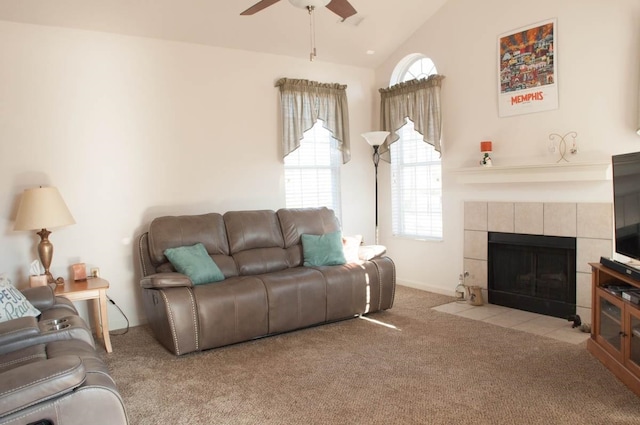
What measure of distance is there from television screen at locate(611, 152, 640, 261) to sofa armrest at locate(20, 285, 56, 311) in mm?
3760

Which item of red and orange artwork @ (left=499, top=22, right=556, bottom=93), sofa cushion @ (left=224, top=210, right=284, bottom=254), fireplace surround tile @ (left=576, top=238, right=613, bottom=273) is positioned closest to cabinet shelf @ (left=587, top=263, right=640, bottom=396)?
fireplace surround tile @ (left=576, top=238, right=613, bottom=273)

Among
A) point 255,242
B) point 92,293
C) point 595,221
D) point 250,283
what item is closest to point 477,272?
point 595,221

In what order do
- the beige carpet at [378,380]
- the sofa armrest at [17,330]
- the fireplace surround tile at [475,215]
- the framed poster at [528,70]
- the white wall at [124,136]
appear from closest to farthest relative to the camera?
the sofa armrest at [17,330] → the beige carpet at [378,380] → the white wall at [124,136] → the framed poster at [528,70] → the fireplace surround tile at [475,215]

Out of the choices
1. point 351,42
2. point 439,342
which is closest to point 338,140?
point 351,42

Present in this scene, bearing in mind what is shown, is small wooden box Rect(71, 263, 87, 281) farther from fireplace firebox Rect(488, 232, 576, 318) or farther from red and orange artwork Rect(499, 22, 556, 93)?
red and orange artwork Rect(499, 22, 556, 93)

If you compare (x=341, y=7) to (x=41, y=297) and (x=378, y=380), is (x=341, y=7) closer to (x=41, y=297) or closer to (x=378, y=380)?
(x=378, y=380)

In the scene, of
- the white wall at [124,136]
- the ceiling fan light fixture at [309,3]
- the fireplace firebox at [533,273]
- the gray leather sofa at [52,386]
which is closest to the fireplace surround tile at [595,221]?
the fireplace firebox at [533,273]

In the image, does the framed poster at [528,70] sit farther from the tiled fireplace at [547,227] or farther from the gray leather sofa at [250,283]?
the gray leather sofa at [250,283]

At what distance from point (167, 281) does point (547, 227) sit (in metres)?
3.30

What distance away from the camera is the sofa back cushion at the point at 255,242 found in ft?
14.3

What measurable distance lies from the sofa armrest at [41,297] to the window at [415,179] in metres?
3.82

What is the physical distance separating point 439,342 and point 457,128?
7.76 feet

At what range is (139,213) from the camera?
175 inches

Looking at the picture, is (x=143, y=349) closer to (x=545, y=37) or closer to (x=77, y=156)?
(x=77, y=156)
